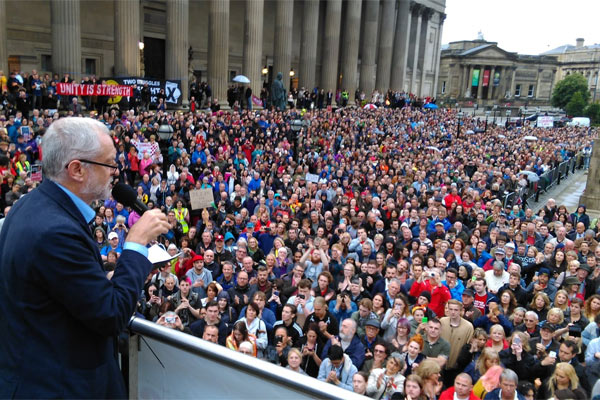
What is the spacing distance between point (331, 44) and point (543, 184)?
23817 mm

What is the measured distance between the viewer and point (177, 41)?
1180 inches

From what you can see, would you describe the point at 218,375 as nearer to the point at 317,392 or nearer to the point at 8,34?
the point at 317,392

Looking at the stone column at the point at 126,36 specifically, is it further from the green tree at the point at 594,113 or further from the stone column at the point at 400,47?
the green tree at the point at 594,113

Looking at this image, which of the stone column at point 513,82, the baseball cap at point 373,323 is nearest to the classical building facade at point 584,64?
the stone column at point 513,82

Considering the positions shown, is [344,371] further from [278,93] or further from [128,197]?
[278,93]

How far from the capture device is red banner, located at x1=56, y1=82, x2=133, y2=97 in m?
19.7

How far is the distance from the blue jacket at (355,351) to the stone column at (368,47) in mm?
44083

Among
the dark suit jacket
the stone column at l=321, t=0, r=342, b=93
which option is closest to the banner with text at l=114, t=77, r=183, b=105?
the dark suit jacket

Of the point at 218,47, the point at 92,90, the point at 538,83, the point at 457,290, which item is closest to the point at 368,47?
the point at 218,47

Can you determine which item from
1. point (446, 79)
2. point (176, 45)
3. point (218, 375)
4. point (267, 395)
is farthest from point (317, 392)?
point (446, 79)

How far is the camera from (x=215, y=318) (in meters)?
8.05

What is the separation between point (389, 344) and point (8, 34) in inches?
1124

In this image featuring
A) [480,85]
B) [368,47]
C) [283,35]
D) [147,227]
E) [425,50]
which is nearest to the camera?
[147,227]

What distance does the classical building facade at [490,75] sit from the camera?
107 metres
